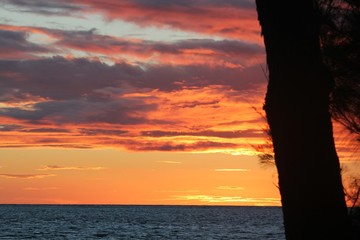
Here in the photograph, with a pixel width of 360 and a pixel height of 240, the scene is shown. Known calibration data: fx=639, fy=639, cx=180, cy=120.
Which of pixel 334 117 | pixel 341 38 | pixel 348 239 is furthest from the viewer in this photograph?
pixel 334 117

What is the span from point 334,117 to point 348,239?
18.4ft

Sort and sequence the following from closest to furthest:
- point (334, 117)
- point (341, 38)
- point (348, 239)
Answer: point (348, 239), point (341, 38), point (334, 117)

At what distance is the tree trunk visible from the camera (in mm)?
3439

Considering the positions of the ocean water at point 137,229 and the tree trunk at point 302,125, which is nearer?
the tree trunk at point 302,125

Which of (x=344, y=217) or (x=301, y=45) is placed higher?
(x=301, y=45)

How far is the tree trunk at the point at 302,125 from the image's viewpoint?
11.3ft

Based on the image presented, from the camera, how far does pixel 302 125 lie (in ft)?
11.5

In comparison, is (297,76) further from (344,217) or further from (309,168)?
(344,217)

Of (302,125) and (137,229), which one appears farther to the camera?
(137,229)

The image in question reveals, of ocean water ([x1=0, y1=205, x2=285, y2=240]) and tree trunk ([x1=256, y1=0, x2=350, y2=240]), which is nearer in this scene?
tree trunk ([x1=256, y1=0, x2=350, y2=240])

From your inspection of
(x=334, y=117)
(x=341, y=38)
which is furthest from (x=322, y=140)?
(x=334, y=117)

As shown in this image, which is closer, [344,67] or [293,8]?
[293,8]

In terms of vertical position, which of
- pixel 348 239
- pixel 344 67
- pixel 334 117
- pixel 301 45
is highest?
pixel 344 67

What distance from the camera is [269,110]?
11.9ft
